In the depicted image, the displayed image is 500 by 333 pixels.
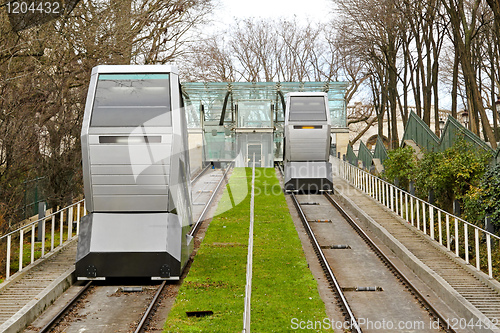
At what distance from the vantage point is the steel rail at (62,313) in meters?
10.0

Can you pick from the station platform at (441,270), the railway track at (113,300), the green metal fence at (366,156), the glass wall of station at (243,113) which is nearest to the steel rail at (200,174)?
the glass wall of station at (243,113)

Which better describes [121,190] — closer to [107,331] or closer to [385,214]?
[107,331]

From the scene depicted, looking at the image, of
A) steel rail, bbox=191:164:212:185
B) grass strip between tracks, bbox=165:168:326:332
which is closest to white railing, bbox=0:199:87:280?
grass strip between tracks, bbox=165:168:326:332

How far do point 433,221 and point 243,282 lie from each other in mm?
7579

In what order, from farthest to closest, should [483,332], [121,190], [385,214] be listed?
[385,214], [121,190], [483,332]

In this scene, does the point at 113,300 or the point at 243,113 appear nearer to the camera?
the point at 113,300

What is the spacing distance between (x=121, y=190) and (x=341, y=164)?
85.3ft

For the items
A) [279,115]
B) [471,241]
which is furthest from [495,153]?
[279,115]

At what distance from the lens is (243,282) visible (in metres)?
13.1

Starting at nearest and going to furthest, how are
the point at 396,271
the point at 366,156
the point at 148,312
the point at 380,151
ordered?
the point at 148,312 → the point at 396,271 → the point at 380,151 → the point at 366,156

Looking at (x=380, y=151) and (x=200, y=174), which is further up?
(x=380, y=151)

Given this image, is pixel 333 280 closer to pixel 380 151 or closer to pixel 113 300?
pixel 113 300

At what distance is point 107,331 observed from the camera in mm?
10148

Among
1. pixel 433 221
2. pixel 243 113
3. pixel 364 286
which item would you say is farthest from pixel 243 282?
pixel 243 113
